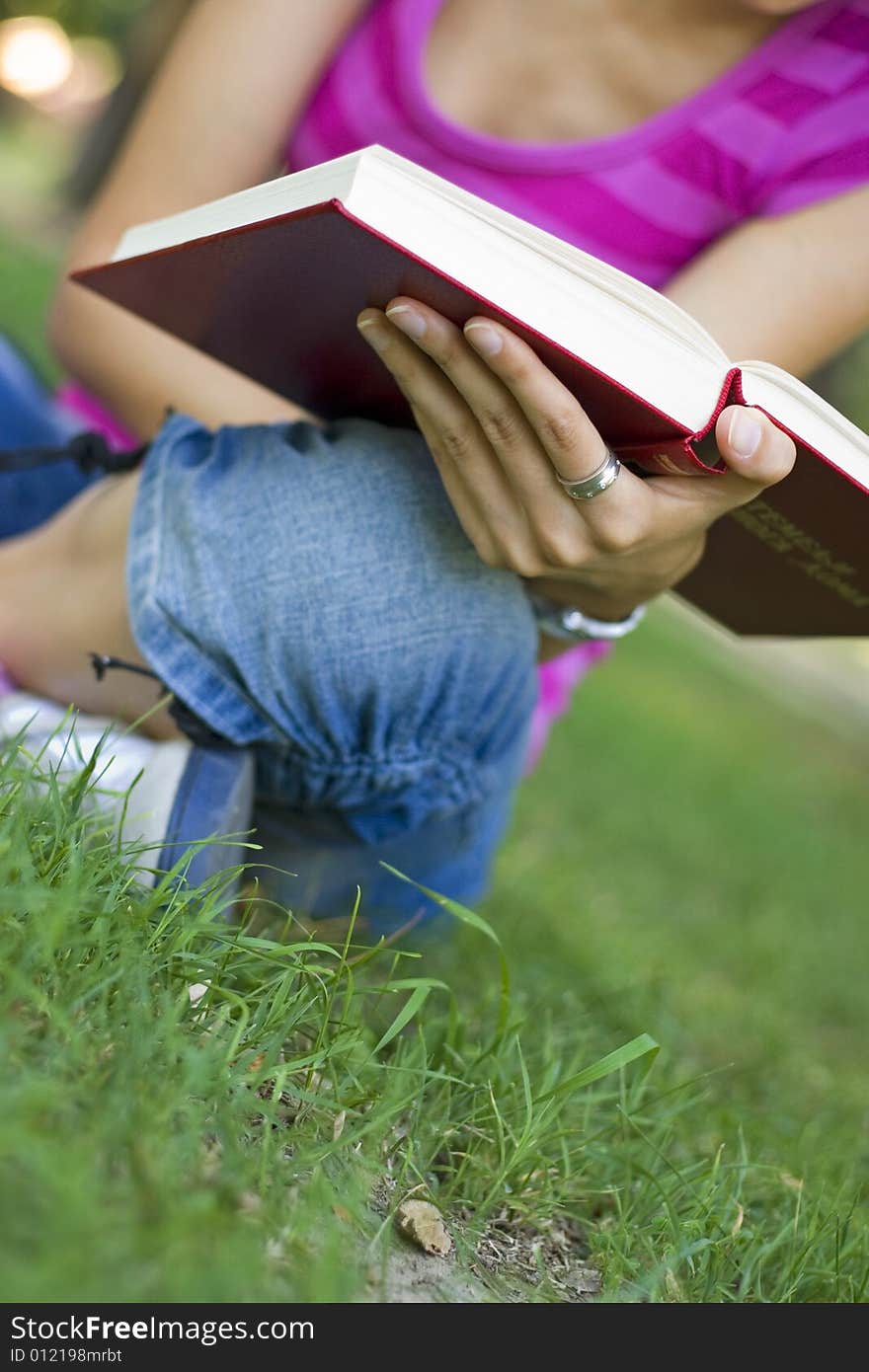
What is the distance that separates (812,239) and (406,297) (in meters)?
0.57

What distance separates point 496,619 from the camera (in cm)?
114

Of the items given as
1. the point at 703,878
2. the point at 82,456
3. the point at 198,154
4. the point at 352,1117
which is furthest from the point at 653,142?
the point at 703,878

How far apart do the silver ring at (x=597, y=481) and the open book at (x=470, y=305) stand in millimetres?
26

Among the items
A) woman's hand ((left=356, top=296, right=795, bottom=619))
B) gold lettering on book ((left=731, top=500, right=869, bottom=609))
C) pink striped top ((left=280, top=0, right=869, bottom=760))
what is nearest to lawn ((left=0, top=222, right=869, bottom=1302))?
woman's hand ((left=356, top=296, right=795, bottom=619))

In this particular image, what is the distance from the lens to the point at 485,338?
2.80 ft

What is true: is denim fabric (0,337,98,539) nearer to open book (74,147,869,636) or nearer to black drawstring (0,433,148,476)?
black drawstring (0,433,148,476)

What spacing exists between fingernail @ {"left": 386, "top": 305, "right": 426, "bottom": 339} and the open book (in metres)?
0.02

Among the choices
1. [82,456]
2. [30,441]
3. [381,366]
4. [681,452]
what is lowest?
[30,441]

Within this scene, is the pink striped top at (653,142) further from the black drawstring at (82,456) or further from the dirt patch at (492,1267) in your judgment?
the dirt patch at (492,1267)

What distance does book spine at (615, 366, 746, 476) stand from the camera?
889mm

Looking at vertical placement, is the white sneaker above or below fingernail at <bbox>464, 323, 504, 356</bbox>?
below

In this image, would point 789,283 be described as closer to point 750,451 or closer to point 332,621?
point 750,451

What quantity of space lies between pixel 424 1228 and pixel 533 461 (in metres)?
0.56

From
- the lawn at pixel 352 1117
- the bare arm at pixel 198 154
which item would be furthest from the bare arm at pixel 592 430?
the bare arm at pixel 198 154
